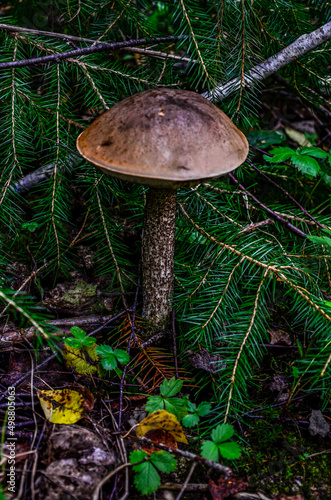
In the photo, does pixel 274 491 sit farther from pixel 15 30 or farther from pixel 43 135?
pixel 15 30

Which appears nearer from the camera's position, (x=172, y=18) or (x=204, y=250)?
(x=172, y=18)

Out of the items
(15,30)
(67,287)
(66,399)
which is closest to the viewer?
(66,399)

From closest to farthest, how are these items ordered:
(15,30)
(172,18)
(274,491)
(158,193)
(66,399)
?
1. (274,491)
2. (66,399)
3. (158,193)
4. (172,18)
5. (15,30)

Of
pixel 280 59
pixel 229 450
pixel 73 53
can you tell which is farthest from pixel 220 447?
pixel 280 59

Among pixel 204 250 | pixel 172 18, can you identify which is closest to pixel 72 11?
pixel 172 18

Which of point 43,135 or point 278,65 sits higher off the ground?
point 278,65

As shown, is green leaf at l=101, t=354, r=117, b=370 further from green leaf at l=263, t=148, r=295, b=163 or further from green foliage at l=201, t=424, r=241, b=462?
green leaf at l=263, t=148, r=295, b=163

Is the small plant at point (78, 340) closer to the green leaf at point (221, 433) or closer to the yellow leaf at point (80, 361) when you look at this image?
the yellow leaf at point (80, 361)

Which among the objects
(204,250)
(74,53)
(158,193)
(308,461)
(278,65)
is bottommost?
(308,461)

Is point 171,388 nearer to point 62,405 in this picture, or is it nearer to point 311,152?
point 62,405
